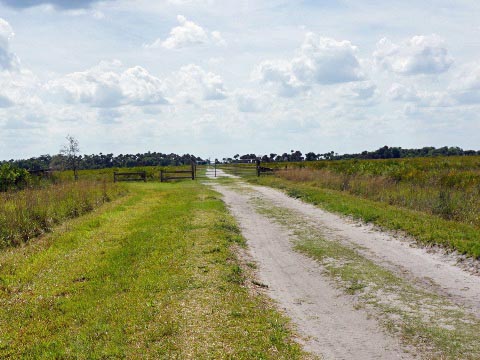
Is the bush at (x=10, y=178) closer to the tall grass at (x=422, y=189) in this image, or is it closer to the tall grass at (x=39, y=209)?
the tall grass at (x=39, y=209)

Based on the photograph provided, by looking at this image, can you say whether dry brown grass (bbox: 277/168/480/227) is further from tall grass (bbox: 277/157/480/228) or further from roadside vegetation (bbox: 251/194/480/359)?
roadside vegetation (bbox: 251/194/480/359)

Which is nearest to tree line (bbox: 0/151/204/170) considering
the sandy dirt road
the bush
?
the bush

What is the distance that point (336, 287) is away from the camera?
8859 millimetres

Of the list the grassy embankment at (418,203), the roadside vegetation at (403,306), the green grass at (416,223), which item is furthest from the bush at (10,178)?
the roadside vegetation at (403,306)

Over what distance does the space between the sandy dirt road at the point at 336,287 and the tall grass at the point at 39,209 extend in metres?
7.27

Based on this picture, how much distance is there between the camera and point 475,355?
5.66 meters

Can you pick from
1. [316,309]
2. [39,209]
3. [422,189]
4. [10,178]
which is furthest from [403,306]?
[10,178]

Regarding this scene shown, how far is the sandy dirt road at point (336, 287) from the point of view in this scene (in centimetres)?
624

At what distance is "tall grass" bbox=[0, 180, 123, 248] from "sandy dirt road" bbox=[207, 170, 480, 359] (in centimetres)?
727

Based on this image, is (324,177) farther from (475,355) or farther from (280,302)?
(475,355)

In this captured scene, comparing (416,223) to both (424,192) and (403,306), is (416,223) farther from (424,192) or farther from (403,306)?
(403,306)

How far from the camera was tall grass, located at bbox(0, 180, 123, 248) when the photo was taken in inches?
569

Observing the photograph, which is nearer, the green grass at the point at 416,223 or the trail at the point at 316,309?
the trail at the point at 316,309

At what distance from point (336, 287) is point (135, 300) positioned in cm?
392
